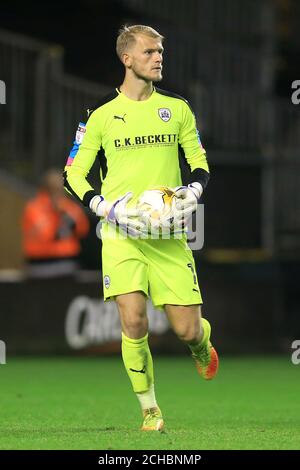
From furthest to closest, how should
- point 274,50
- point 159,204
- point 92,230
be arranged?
point 274,50 → point 92,230 → point 159,204

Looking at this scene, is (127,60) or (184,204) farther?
(127,60)

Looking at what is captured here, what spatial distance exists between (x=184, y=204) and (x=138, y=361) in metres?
1.01

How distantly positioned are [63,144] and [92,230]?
1259mm

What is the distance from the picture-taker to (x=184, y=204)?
8.33 m

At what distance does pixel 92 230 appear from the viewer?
692 inches

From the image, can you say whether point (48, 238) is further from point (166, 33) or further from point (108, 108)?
point (108, 108)

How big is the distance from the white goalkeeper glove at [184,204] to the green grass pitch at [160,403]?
1291 millimetres

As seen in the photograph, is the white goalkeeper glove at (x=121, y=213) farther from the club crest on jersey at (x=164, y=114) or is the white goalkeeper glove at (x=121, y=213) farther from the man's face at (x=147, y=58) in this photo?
the man's face at (x=147, y=58)

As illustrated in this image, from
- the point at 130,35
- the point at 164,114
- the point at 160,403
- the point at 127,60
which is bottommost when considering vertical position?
the point at 160,403

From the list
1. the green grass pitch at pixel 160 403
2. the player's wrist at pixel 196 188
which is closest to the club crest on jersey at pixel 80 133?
the player's wrist at pixel 196 188

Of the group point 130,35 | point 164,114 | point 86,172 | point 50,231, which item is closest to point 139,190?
point 86,172

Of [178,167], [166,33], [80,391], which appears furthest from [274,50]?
[178,167]

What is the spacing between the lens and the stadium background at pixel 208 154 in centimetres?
1555

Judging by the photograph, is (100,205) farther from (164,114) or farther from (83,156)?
(164,114)
